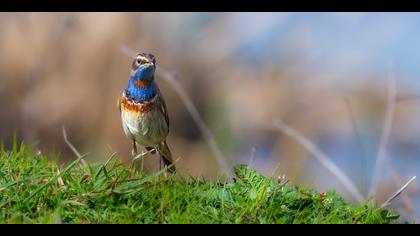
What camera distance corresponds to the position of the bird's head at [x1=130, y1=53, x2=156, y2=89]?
6090 millimetres

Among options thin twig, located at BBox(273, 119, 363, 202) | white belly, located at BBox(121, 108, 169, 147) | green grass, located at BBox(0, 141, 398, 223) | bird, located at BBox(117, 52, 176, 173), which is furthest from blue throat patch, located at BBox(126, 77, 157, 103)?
green grass, located at BBox(0, 141, 398, 223)

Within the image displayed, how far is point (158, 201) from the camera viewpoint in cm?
454

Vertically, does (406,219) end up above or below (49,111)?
above

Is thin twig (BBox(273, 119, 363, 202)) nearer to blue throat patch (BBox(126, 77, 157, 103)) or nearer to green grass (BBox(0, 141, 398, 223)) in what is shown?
green grass (BBox(0, 141, 398, 223))

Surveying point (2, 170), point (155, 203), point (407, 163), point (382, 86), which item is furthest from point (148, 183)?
point (382, 86)

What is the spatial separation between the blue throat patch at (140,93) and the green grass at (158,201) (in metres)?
1.61

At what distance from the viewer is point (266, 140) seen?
10.3 metres

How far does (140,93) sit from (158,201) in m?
2.08

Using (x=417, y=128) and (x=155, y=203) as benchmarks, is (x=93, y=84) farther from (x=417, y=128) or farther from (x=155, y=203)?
(x=155, y=203)

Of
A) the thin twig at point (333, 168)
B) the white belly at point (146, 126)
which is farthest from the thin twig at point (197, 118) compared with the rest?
the thin twig at point (333, 168)

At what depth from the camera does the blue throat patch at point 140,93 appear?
650 cm

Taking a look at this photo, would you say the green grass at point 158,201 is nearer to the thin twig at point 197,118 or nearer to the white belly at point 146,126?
A: the thin twig at point 197,118

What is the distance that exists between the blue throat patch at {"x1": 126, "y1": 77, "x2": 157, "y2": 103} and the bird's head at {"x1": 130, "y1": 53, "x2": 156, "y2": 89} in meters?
0.03

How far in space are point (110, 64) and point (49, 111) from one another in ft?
2.94
